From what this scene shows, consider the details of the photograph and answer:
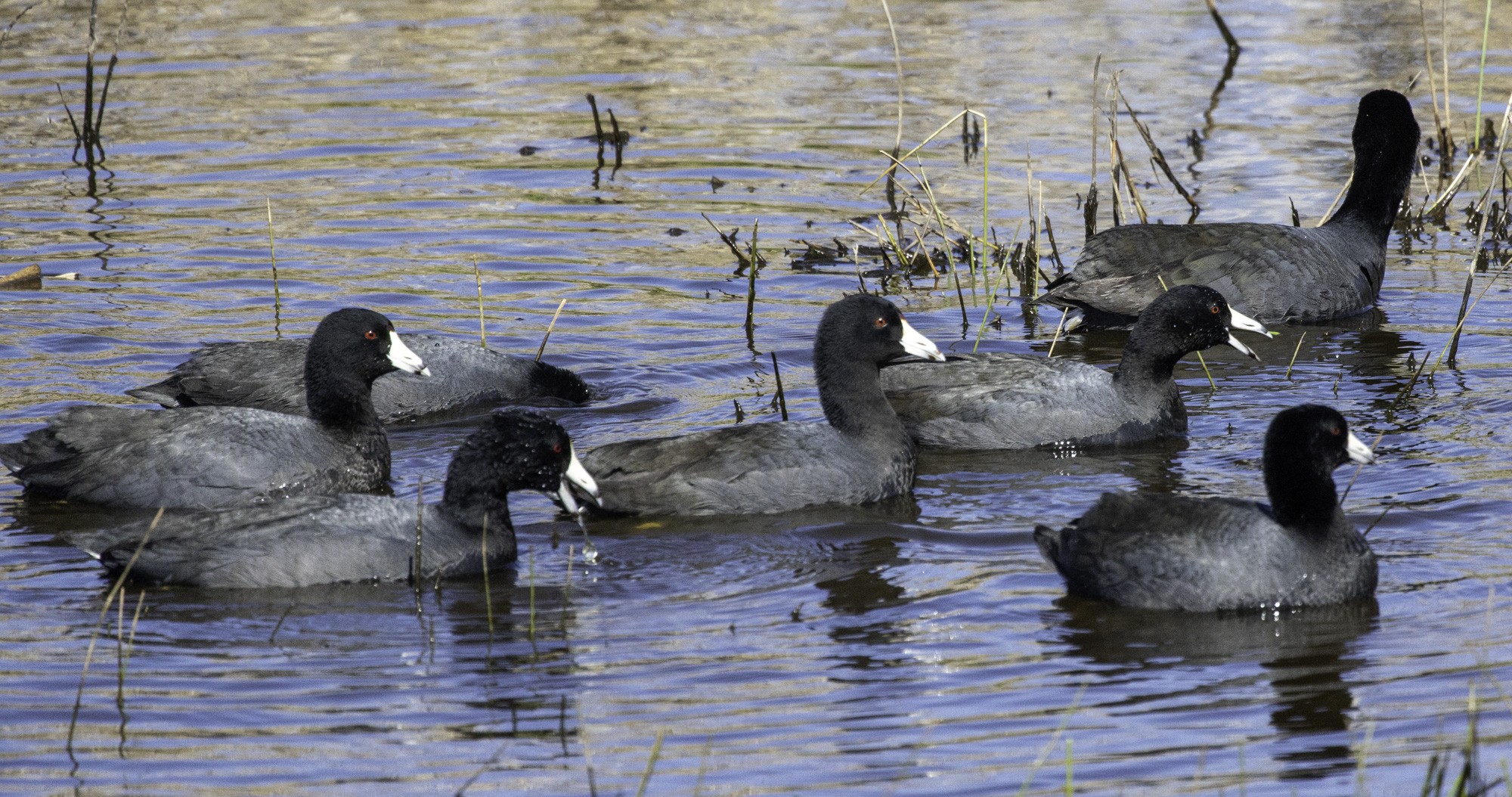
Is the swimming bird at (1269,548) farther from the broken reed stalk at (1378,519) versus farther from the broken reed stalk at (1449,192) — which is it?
the broken reed stalk at (1449,192)

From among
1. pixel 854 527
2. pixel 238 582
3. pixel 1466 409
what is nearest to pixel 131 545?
pixel 238 582

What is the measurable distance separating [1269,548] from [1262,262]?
508 cm

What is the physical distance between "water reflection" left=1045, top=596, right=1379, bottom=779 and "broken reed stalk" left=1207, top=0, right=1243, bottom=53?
39.0 feet

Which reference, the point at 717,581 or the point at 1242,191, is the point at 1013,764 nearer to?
the point at 717,581

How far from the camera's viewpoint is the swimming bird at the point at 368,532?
6.92 m

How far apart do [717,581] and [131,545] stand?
2.22 meters

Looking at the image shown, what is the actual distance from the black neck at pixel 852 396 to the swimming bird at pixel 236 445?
1.95 metres

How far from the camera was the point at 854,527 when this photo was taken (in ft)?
25.5

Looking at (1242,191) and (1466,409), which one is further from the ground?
(1242,191)

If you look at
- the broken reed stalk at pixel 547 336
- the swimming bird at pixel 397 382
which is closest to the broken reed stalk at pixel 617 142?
the broken reed stalk at pixel 547 336

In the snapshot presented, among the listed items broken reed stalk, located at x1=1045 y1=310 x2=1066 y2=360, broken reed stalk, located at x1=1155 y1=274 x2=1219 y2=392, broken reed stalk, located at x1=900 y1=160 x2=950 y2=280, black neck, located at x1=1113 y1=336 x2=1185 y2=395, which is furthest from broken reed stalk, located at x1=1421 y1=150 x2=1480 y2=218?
black neck, located at x1=1113 y1=336 x2=1185 y2=395

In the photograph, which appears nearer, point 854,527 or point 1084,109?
point 854,527

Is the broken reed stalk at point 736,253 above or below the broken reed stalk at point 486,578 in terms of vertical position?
above

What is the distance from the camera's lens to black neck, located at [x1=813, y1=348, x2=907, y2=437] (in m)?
8.28
